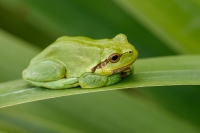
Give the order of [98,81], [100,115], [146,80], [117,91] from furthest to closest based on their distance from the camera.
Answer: [117,91] → [100,115] → [98,81] → [146,80]

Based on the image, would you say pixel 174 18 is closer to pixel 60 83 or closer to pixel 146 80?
pixel 146 80

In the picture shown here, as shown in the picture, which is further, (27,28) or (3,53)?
(27,28)

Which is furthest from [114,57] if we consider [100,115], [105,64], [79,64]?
[100,115]

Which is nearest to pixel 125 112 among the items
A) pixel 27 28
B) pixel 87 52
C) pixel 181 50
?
pixel 87 52

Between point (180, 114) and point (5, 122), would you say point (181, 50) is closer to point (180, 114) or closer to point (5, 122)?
point (180, 114)

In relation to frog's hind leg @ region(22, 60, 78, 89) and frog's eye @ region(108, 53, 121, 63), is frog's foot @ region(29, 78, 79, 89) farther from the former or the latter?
frog's eye @ region(108, 53, 121, 63)

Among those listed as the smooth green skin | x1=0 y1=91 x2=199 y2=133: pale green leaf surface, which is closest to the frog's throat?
the smooth green skin
